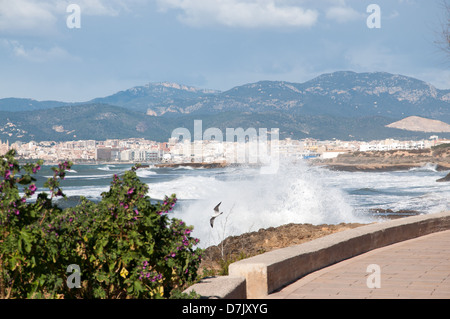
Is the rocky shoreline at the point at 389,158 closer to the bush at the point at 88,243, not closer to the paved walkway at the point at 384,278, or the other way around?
the paved walkway at the point at 384,278

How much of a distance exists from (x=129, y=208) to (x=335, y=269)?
2769 millimetres

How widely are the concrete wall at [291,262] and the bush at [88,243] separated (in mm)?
444

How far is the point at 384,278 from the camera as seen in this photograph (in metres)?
5.05

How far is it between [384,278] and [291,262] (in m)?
0.89

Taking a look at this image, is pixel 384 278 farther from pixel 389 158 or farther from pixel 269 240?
pixel 389 158

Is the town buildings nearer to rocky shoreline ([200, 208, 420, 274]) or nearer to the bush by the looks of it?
rocky shoreline ([200, 208, 420, 274])

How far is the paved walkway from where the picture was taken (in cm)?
447

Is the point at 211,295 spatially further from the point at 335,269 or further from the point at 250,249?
the point at 250,249

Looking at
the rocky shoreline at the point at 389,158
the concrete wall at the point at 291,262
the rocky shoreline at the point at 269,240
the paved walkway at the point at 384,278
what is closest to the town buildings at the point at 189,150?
the rocky shoreline at the point at 389,158

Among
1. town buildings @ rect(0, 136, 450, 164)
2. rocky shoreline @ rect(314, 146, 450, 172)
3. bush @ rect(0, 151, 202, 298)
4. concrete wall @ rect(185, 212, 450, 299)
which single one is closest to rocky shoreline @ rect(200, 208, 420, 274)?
concrete wall @ rect(185, 212, 450, 299)

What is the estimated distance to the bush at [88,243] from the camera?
3.09 metres

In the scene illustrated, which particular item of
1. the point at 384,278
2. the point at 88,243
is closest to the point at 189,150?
the point at 384,278

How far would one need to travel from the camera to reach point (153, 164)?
11456 cm
